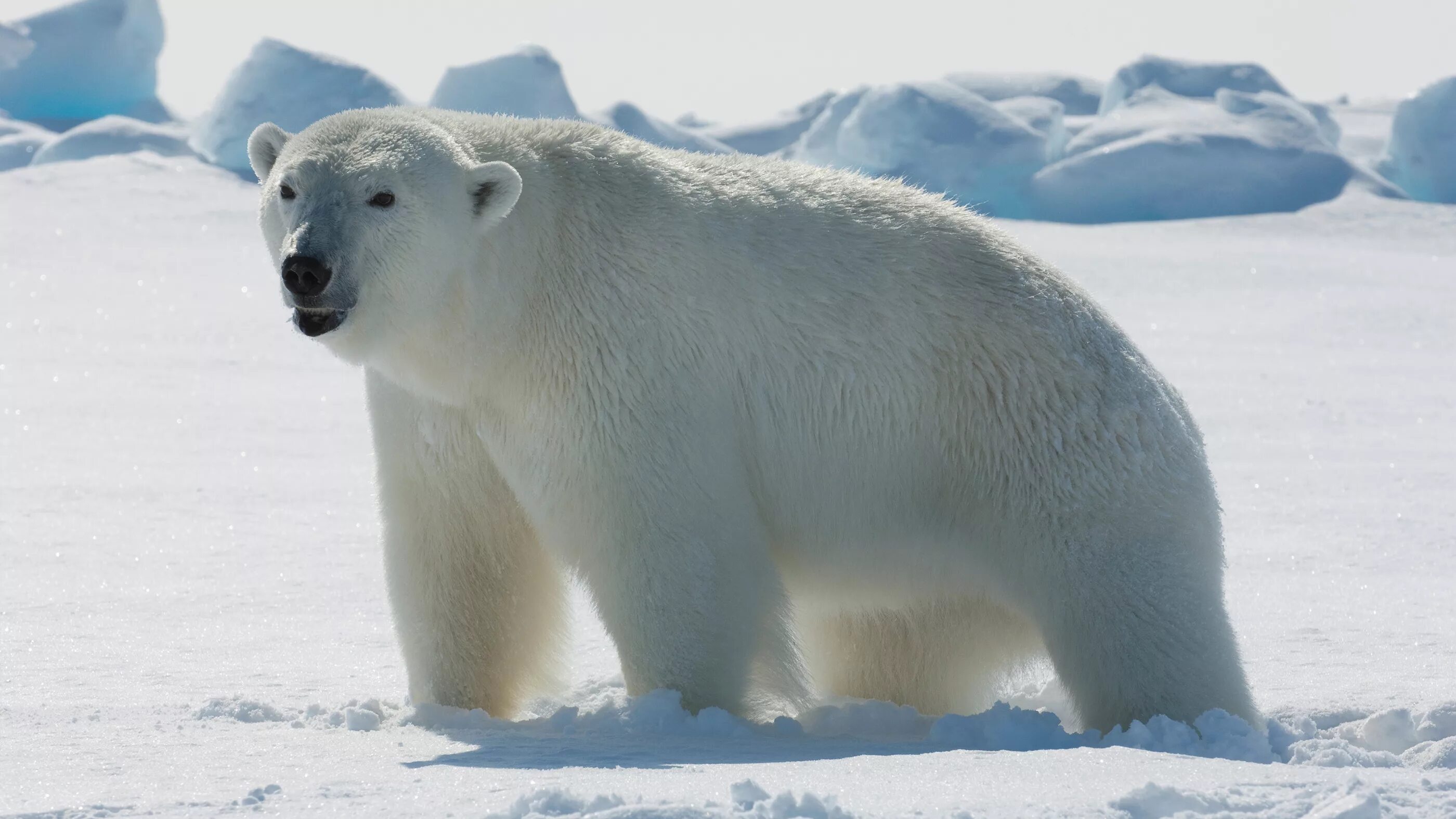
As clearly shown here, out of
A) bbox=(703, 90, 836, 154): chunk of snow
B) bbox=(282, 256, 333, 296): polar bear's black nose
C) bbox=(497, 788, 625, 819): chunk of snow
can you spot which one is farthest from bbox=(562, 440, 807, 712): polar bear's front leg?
bbox=(703, 90, 836, 154): chunk of snow

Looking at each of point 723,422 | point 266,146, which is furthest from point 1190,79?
point 266,146

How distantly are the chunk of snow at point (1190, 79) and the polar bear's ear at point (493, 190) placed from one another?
78.6 ft

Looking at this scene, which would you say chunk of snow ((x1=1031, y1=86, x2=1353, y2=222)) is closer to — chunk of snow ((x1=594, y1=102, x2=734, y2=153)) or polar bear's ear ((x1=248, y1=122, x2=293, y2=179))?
chunk of snow ((x1=594, y1=102, x2=734, y2=153))

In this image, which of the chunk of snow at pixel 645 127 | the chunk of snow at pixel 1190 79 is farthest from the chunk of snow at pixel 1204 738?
the chunk of snow at pixel 1190 79

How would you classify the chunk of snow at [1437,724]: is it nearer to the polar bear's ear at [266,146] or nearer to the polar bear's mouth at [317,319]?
the polar bear's mouth at [317,319]

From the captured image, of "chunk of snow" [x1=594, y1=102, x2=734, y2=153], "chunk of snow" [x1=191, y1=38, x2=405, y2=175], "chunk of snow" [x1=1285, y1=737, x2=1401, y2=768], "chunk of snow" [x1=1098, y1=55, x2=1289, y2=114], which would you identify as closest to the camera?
"chunk of snow" [x1=1285, y1=737, x2=1401, y2=768]

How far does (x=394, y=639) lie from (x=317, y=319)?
1.98 metres

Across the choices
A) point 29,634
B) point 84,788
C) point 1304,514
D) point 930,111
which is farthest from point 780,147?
point 84,788

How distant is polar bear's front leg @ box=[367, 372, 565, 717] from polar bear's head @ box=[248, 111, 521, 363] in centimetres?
37

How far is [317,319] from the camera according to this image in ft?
10.4

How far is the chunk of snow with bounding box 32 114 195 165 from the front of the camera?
22984 millimetres

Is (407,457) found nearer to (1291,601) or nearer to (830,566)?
(830,566)

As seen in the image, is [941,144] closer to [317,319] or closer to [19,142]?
[19,142]

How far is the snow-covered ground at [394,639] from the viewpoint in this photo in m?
2.51
